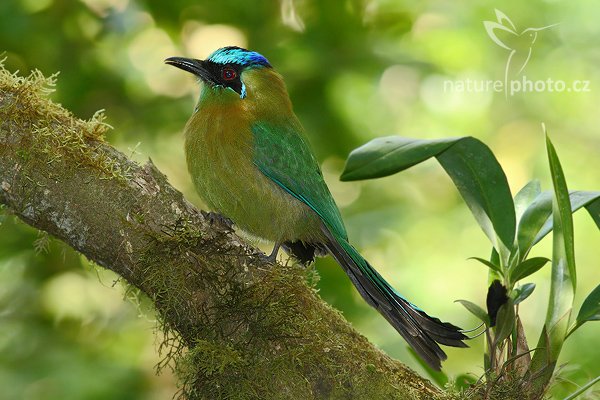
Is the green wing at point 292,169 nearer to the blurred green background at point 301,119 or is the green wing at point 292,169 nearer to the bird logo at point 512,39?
the blurred green background at point 301,119

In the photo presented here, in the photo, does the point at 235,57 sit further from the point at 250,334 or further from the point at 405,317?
the point at 250,334

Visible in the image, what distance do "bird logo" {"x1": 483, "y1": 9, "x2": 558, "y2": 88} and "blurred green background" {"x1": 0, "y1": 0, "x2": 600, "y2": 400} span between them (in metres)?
0.05

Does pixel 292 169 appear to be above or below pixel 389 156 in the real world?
above

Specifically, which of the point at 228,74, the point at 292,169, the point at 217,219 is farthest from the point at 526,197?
the point at 228,74

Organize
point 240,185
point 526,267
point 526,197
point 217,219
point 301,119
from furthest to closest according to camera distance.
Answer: point 301,119
point 240,185
point 217,219
point 526,197
point 526,267

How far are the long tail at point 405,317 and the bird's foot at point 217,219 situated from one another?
484 mm

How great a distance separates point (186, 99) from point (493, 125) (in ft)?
7.22

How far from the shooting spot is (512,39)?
5.10 m

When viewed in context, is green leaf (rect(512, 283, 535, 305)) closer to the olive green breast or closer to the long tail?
the long tail

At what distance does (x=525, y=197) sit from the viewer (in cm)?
259

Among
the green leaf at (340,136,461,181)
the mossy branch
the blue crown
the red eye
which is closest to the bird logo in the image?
the blue crown

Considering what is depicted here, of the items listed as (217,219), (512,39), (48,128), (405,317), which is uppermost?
(512,39)

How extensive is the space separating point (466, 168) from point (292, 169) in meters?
0.91

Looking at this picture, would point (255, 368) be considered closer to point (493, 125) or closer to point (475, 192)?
point (475, 192)
